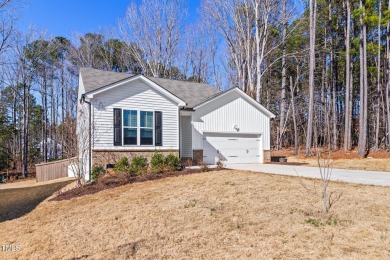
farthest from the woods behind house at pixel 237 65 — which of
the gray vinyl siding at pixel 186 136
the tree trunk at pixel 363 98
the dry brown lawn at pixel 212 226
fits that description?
the dry brown lawn at pixel 212 226

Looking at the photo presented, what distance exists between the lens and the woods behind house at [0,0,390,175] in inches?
872

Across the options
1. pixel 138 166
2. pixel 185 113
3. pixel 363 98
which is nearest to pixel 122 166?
pixel 138 166

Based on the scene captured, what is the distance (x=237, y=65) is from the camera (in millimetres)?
25266

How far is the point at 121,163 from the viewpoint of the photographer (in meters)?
10.5

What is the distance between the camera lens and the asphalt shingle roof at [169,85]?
1266 cm

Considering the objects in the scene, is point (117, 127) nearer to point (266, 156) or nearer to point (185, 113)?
point (185, 113)

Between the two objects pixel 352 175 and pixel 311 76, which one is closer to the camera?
pixel 352 175

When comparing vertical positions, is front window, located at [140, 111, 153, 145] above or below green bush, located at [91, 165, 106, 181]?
above

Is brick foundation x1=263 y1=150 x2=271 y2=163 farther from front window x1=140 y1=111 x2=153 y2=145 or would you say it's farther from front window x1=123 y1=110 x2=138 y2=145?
front window x1=123 y1=110 x2=138 y2=145

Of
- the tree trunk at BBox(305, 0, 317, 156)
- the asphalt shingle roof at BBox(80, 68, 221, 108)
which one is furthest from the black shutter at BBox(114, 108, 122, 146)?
the tree trunk at BBox(305, 0, 317, 156)

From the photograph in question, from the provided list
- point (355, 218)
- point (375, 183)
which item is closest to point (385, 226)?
point (355, 218)

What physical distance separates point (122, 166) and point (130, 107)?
2.94m

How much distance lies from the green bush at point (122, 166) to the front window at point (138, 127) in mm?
1304

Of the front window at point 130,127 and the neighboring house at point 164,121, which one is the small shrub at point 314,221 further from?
the front window at point 130,127
